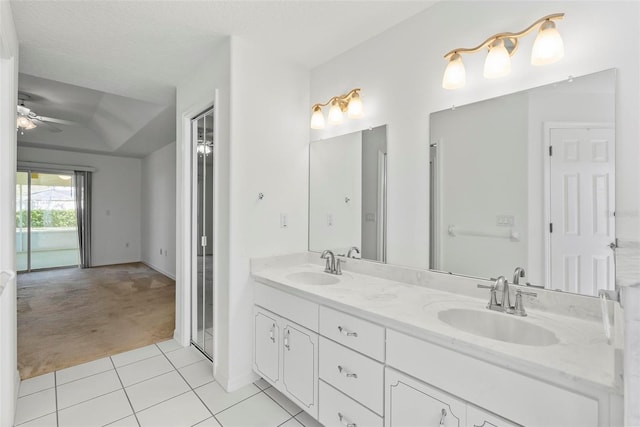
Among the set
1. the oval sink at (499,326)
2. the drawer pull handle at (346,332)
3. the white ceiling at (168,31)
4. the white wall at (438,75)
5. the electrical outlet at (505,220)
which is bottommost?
the drawer pull handle at (346,332)

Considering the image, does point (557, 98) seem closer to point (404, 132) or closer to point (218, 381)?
point (404, 132)

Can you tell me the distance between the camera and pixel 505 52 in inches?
56.0

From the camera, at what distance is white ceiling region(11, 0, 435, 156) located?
179 centimetres

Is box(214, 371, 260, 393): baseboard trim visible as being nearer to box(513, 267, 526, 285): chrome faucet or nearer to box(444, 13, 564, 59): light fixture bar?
box(513, 267, 526, 285): chrome faucet

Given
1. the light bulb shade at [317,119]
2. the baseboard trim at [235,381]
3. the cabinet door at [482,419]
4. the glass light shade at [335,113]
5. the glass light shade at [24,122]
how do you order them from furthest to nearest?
the glass light shade at [24,122] → the light bulb shade at [317,119] → the glass light shade at [335,113] → the baseboard trim at [235,381] → the cabinet door at [482,419]

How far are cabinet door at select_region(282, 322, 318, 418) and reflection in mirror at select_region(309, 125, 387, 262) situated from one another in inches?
29.0

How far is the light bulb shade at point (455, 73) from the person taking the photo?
62.3 inches

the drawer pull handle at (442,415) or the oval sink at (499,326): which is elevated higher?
the oval sink at (499,326)

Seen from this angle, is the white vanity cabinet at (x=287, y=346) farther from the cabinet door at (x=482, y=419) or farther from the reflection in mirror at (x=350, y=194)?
the cabinet door at (x=482, y=419)

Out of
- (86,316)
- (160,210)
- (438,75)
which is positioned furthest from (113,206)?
(438,75)

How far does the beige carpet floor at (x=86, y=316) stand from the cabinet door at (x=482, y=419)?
2.86m

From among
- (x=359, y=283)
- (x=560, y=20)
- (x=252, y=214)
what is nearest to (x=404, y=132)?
Answer: (x=560, y=20)

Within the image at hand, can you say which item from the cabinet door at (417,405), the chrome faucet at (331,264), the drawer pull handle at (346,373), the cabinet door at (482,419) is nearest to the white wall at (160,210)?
the chrome faucet at (331,264)

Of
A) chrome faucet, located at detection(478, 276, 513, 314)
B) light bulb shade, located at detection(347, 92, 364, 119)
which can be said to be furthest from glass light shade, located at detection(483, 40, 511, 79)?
chrome faucet, located at detection(478, 276, 513, 314)
